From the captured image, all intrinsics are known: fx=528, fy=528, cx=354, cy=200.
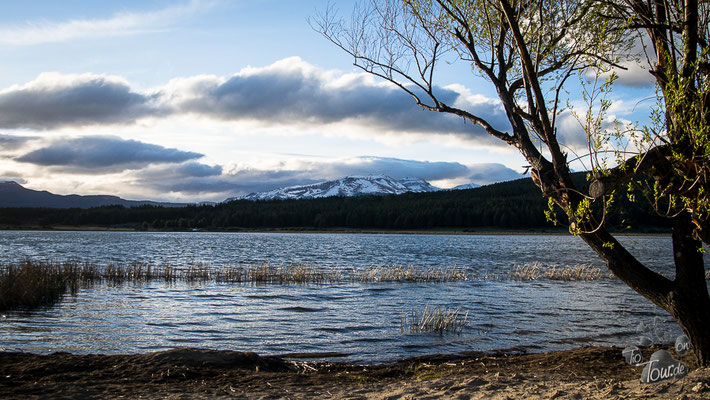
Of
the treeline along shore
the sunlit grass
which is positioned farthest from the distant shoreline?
the sunlit grass

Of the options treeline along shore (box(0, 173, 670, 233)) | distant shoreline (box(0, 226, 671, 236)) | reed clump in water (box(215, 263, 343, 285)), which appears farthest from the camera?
treeline along shore (box(0, 173, 670, 233))

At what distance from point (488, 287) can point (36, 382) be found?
29.2m

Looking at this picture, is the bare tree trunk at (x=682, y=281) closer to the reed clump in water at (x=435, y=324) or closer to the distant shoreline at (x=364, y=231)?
the reed clump in water at (x=435, y=324)

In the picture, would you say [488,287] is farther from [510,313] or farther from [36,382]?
[36,382]

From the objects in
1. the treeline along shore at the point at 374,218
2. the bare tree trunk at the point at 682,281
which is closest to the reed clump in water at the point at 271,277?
the bare tree trunk at the point at 682,281

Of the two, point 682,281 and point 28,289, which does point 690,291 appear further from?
point 28,289

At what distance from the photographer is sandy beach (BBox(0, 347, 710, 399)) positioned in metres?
9.84

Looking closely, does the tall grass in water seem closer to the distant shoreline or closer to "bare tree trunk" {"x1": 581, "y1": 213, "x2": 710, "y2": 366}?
"bare tree trunk" {"x1": 581, "y1": 213, "x2": 710, "y2": 366}

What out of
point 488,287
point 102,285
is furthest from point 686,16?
point 102,285

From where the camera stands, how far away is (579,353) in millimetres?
14445

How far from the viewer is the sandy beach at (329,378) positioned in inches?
388

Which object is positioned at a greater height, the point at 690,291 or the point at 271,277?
the point at 690,291

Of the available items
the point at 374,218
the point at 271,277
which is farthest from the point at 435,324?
the point at 374,218

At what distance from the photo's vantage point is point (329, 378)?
12258 mm
